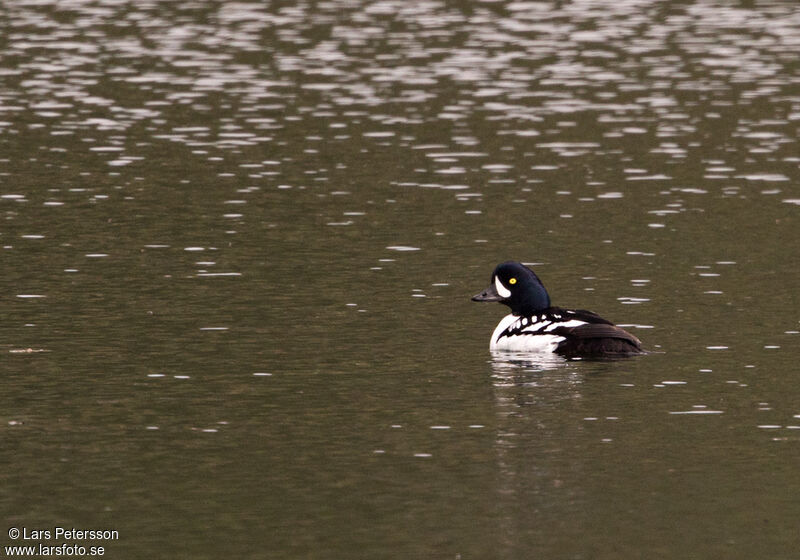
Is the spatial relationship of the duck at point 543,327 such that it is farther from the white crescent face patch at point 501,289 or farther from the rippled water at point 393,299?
the rippled water at point 393,299

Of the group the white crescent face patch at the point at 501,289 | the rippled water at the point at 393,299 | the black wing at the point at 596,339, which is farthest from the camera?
the white crescent face patch at the point at 501,289

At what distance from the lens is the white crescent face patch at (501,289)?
23767 mm

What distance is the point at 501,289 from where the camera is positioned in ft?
78.3

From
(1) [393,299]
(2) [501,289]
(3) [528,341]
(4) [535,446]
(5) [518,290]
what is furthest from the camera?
(1) [393,299]

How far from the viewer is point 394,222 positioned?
107 feet

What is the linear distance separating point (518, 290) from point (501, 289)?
0.26 meters

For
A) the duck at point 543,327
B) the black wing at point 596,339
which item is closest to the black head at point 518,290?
the duck at point 543,327

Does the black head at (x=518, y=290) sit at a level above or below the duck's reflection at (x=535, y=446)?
below

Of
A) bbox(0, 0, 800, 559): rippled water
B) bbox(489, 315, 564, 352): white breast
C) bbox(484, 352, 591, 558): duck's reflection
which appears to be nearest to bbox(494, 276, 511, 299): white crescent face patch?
bbox(0, 0, 800, 559): rippled water

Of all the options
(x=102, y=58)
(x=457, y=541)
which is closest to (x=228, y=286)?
(x=457, y=541)

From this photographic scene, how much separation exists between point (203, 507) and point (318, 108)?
31.9 m

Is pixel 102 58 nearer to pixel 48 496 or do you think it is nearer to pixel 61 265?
pixel 61 265

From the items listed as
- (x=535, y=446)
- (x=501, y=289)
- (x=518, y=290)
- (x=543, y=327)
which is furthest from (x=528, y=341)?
(x=535, y=446)

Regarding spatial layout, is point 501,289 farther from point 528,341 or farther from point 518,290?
point 528,341
